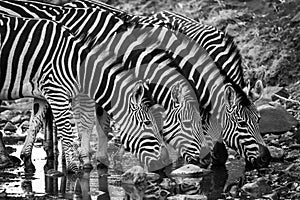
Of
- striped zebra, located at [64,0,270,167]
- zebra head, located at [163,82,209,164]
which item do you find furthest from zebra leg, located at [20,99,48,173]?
striped zebra, located at [64,0,270,167]

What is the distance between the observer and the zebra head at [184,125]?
10.8 metres

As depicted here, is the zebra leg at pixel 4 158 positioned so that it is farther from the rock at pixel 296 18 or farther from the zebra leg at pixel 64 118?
the rock at pixel 296 18

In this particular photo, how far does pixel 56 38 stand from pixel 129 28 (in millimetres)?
1310

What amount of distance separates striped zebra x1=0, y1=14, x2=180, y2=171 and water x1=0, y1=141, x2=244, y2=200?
0.42 m

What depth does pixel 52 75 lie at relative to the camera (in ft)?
35.4

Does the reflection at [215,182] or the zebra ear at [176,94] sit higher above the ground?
the zebra ear at [176,94]

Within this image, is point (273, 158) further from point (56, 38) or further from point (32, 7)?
A: point (32, 7)

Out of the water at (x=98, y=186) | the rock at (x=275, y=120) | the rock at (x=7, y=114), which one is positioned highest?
the rock at (x=7, y=114)

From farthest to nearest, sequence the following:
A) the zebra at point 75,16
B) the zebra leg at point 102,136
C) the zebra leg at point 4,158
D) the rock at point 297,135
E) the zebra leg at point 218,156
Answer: the zebra at point 75,16
the rock at point 297,135
the zebra leg at point 102,136
the zebra leg at point 4,158
the zebra leg at point 218,156

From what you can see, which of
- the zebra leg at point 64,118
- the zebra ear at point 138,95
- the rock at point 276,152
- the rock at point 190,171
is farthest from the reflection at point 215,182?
the zebra leg at point 64,118

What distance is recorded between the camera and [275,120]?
12.7m

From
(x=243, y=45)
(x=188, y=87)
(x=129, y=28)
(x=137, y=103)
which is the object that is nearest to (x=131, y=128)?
(x=137, y=103)

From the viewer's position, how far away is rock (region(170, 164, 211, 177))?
34.3 ft

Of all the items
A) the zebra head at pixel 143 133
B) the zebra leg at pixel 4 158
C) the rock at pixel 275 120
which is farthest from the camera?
the rock at pixel 275 120
